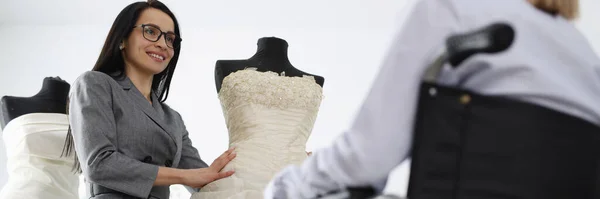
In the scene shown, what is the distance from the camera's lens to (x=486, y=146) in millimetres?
827

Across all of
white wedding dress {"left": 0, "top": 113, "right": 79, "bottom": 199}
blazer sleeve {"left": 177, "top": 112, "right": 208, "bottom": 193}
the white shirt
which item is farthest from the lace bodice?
the white shirt

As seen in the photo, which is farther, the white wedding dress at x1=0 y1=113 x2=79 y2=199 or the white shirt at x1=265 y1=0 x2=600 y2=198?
the white wedding dress at x1=0 y1=113 x2=79 y2=199

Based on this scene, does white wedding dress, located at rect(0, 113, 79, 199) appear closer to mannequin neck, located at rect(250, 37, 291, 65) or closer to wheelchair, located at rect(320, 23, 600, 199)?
mannequin neck, located at rect(250, 37, 291, 65)

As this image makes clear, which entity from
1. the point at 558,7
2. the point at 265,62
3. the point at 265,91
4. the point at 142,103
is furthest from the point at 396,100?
the point at 265,62

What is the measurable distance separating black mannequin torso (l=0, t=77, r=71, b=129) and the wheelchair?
2.54 m

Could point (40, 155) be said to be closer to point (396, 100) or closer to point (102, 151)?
point (102, 151)

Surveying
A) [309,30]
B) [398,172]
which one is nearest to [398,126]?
[398,172]

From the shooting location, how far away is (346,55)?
597 centimetres

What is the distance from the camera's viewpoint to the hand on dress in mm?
1992

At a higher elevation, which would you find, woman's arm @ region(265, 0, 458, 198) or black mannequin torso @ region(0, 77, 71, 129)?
woman's arm @ region(265, 0, 458, 198)

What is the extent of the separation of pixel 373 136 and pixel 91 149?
122cm

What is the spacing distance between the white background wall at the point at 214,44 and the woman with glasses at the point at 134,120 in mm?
3488

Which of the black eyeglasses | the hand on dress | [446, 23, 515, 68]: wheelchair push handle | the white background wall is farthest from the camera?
the white background wall

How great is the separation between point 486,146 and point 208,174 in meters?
1.33
